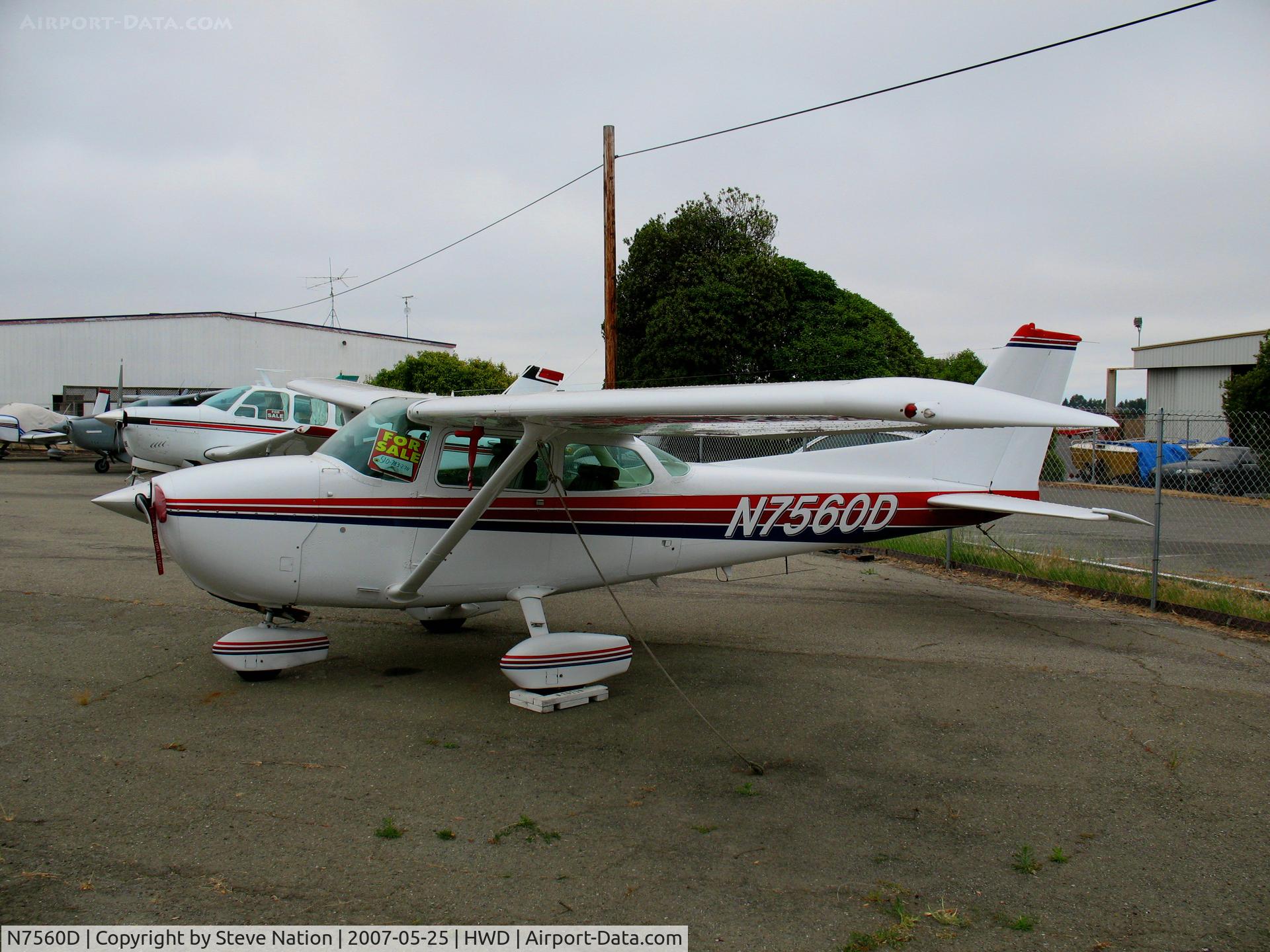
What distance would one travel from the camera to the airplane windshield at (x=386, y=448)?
5895 millimetres

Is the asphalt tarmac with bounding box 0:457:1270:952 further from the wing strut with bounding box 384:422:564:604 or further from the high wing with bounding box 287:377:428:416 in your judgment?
the high wing with bounding box 287:377:428:416

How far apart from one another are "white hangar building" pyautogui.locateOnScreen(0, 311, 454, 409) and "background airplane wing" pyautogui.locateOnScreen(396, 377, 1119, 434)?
3870cm

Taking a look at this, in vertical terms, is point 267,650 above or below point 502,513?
below

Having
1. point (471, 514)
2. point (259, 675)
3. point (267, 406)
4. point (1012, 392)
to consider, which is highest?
point (267, 406)

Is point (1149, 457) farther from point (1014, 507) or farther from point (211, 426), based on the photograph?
point (211, 426)

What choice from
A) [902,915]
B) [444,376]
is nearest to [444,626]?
[902,915]

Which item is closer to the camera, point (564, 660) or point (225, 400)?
point (564, 660)

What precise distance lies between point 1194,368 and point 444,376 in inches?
1270

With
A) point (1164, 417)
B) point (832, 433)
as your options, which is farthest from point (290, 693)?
point (1164, 417)

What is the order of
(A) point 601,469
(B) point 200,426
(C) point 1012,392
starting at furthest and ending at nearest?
(B) point 200,426 → (C) point 1012,392 → (A) point 601,469

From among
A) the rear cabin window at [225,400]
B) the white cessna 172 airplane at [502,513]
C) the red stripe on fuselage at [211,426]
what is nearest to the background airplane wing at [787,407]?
the white cessna 172 airplane at [502,513]

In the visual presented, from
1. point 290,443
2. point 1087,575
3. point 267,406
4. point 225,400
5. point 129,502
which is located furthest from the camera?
point 225,400

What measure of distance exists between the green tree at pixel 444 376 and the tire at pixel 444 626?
74.0ft

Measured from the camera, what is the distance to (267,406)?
18.2 metres
